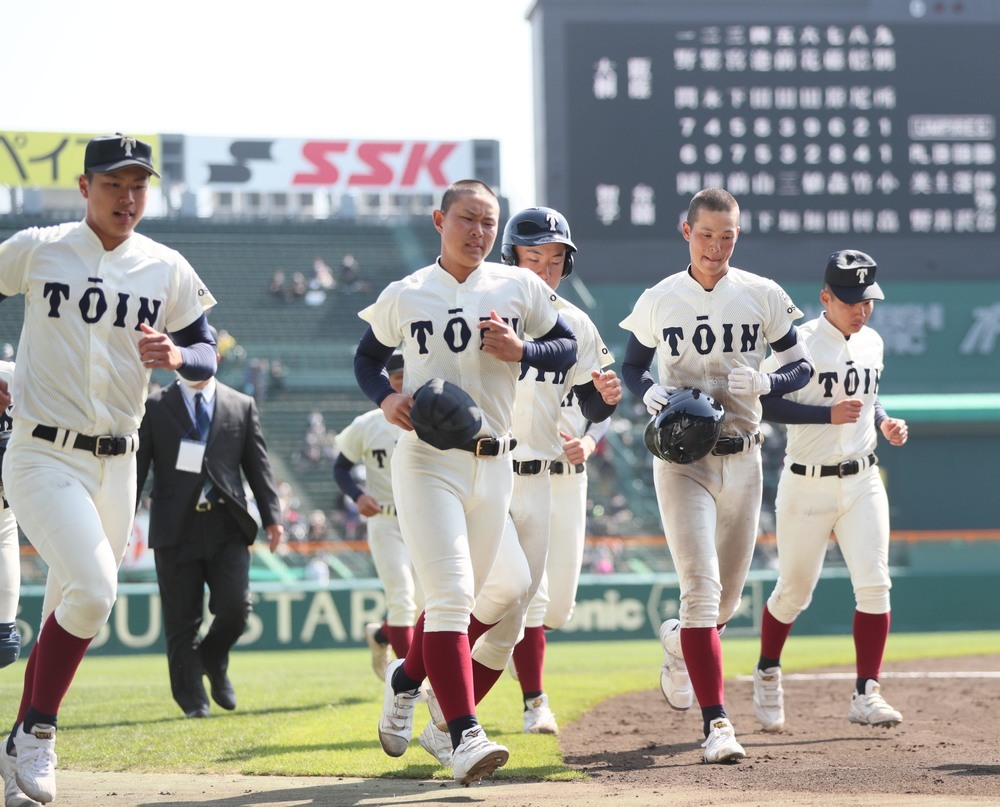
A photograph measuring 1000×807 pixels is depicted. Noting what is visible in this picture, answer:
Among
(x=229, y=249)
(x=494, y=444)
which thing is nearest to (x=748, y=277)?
(x=494, y=444)

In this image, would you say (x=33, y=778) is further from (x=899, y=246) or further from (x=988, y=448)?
(x=988, y=448)

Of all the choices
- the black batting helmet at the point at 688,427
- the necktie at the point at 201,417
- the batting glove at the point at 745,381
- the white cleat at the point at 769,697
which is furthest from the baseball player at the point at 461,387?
the necktie at the point at 201,417

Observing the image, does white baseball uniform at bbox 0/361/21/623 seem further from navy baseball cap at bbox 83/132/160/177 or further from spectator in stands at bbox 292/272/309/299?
spectator in stands at bbox 292/272/309/299

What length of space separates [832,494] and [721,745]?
1950 mm

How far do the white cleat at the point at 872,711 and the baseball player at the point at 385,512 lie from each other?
2.82m

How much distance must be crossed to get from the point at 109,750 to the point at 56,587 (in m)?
1.49

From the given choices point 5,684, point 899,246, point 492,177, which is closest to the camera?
point 5,684

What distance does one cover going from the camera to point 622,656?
1419 cm

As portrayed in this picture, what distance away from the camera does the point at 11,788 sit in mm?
4785

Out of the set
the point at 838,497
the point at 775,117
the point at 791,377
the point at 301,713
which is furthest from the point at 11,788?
the point at 775,117

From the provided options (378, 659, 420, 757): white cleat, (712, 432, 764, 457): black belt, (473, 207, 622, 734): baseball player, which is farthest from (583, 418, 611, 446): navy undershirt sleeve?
(378, 659, 420, 757): white cleat

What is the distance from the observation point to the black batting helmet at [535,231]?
6.66m

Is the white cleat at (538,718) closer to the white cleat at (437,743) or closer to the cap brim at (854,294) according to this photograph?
the white cleat at (437,743)

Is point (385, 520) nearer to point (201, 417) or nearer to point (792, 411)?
point (201, 417)
